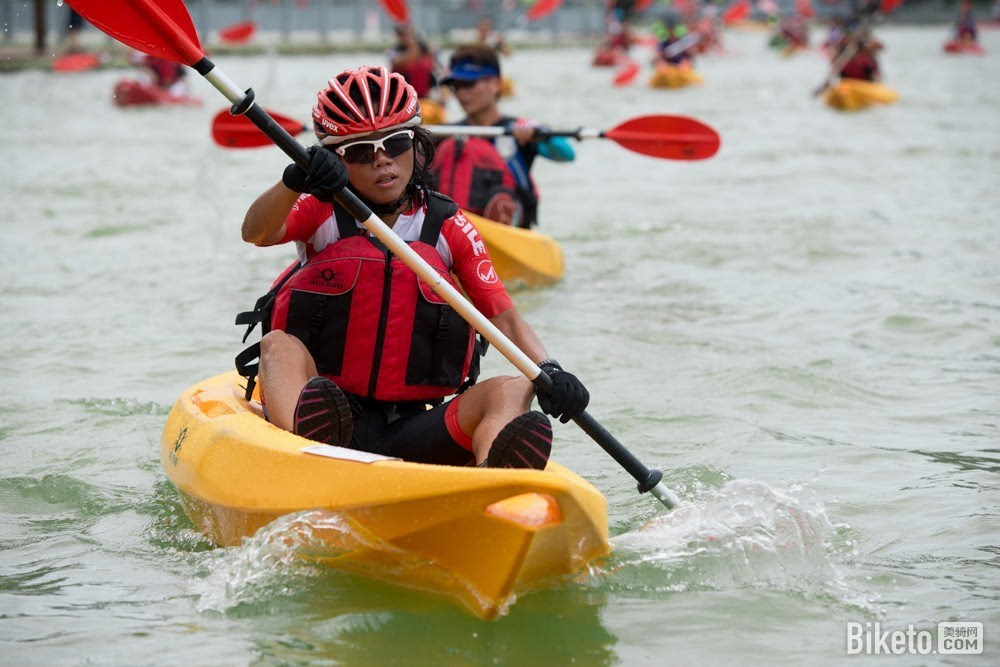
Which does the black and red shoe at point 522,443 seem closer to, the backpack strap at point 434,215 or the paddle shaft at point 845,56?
the backpack strap at point 434,215

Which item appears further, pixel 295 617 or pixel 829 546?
pixel 829 546

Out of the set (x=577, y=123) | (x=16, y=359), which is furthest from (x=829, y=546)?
(x=577, y=123)

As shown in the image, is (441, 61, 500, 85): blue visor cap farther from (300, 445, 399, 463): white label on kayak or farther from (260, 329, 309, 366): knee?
(300, 445, 399, 463): white label on kayak

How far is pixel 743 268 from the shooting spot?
8.20 m

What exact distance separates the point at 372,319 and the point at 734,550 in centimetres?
110

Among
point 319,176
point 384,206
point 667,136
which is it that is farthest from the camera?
point 667,136

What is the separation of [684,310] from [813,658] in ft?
13.3

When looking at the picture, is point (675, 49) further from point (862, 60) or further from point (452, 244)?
point (452, 244)

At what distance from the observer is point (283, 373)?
3516 millimetres

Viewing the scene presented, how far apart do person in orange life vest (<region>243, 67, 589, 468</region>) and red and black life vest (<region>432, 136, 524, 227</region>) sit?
3283 mm

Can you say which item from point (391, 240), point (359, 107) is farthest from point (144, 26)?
point (391, 240)

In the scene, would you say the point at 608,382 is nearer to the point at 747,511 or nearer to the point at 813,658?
the point at 747,511

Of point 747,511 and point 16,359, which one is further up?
point 747,511

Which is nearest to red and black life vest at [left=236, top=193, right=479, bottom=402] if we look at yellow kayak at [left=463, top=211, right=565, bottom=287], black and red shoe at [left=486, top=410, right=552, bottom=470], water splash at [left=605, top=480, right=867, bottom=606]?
black and red shoe at [left=486, top=410, right=552, bottom=470]
